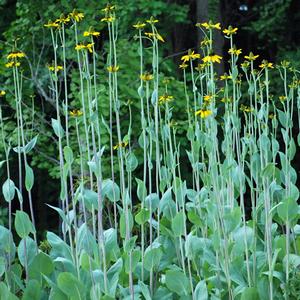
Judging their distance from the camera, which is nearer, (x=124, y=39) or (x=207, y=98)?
(x=207, y=98)

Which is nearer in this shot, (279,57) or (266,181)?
(266,181)

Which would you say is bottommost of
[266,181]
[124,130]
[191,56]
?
[124,130]

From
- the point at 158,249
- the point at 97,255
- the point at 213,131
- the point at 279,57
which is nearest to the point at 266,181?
the point at 213,131

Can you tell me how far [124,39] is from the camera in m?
5.13

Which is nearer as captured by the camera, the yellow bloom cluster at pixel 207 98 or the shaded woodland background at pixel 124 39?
the yellow bloom cluster at pixel 207 98

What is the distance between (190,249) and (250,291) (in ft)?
0.78

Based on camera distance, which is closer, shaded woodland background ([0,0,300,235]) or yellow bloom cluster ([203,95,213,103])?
yellow bloom cluster ([203,95,213,103])

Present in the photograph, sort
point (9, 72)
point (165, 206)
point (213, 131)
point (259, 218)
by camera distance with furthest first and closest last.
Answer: point (9, 72) → point (259, 218) → point (165, 206) → point (213, 131)

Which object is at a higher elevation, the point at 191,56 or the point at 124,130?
the point at 191,56

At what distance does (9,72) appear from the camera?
5293 millimetres

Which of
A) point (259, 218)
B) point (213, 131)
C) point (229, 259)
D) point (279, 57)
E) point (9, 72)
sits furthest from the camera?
point (279, 57)

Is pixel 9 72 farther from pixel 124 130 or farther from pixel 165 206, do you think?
pixel 165 206

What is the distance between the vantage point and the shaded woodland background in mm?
5078

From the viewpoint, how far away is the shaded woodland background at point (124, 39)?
508 centimetres
